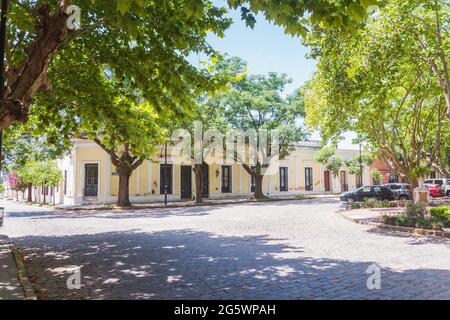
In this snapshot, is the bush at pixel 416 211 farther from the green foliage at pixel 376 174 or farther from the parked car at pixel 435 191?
the green foliage at pixel 376 174

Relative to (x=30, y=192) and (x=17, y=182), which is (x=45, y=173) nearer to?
(x=30, y=192)

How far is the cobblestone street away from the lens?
17.8 feet

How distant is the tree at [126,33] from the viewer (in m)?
4.78

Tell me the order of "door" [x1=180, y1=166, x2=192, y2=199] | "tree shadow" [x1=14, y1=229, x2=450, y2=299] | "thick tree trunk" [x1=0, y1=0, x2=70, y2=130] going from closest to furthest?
1. "tree shadow" [x1=14, y1=229, x2=450, y2=299]
2. "thick tree trunk" [x1=0, y1=0, x2=70, y2=130]
3. "door" [x1=180, y1=166, x2=192, y2=199]

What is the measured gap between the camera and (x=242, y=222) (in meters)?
14.8

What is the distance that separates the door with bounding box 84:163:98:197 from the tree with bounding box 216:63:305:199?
11346 millimetres

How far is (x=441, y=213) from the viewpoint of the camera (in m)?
12.5

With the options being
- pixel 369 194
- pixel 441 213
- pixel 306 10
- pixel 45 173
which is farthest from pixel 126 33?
pixel 45 173

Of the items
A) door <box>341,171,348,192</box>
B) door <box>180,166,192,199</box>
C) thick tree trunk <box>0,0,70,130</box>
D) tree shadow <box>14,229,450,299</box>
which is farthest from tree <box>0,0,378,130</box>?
door <box>341,171,348,192</box>

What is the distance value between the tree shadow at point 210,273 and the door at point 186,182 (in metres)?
23.8

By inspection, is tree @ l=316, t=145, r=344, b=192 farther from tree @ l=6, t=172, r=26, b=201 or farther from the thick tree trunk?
the thick tree trunk

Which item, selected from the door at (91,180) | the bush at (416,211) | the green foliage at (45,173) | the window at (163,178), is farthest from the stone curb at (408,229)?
the green foliage at (45,173)

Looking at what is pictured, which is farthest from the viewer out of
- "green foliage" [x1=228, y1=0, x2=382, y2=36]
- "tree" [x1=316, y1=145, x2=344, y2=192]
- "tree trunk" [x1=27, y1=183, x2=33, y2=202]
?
"tree trunk" [x1=27, y1=183, x2=33, y2=202]

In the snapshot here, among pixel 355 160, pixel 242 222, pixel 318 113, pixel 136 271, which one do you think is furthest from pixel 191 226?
pixel 355 160
